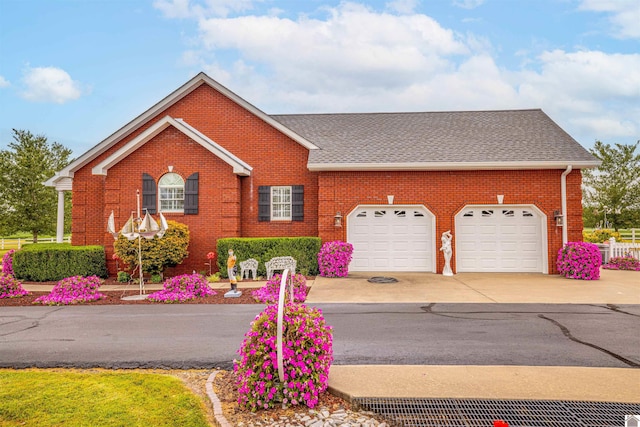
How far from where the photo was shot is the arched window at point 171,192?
567 inches

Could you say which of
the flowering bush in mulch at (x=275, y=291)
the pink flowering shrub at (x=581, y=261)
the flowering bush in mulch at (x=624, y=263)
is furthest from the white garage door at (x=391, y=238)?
the flowering bush in mulch at (x=624, y=263)

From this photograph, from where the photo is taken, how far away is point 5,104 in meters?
18.5

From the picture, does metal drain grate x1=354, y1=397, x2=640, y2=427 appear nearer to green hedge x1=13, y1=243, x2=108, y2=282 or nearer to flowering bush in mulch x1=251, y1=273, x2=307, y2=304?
flowering bush in mulch x1=251, y1=273, x2=307, y2=304

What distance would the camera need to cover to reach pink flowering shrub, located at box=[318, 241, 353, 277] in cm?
1322

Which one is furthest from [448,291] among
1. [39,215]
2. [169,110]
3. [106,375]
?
[39,215]

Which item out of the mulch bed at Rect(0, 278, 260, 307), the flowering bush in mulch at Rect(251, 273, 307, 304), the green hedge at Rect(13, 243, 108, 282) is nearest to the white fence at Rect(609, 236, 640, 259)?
the flowering bush in mulch at Rect(251, 273, 307, 304)

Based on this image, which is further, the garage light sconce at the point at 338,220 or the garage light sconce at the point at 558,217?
the garage light sconce at the point at 338,220

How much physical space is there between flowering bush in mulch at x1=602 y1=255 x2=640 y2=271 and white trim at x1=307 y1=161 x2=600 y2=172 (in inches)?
201

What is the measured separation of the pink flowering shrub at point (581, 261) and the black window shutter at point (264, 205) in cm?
1081

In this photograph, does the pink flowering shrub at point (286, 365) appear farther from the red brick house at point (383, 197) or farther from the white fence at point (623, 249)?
the white fence at point (623, 249)

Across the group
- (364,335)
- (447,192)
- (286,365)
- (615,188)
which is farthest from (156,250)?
(615,188)

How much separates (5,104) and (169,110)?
9128mm

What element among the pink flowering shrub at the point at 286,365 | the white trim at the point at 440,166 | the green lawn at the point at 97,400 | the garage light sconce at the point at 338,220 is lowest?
the green lawn at the point at 97,400

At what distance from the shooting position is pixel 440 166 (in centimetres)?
1390
